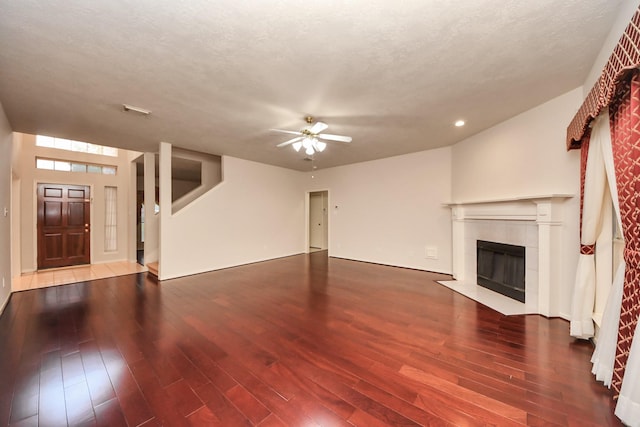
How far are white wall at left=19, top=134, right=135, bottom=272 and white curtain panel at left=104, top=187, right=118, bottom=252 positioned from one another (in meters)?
0.08

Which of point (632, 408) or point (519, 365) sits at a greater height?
point (632, 408)

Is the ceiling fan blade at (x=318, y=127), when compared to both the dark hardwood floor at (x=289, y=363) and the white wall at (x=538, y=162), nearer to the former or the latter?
the dark hardwood floor at (x=289, y=363)

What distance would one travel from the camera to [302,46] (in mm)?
1878

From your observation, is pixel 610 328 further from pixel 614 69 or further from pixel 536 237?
pixel 614 69

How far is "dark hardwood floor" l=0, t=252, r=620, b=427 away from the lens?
147cm

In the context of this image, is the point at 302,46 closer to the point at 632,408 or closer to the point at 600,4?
the point at 600,4

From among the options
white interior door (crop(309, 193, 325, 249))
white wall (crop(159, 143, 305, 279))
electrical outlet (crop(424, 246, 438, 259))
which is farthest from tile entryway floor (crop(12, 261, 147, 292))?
electrical outlet (crop(424, 246, 438, 259))

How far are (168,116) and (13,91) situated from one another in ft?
4.74

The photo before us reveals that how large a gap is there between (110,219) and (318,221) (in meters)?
6.07

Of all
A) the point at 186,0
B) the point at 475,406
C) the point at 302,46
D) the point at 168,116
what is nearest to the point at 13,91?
the point at 168,116

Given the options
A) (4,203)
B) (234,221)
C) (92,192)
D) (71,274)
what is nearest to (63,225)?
(92,192)

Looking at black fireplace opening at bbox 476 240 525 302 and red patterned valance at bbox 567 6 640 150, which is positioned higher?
red patterned valance at bbox 567 6 640 150

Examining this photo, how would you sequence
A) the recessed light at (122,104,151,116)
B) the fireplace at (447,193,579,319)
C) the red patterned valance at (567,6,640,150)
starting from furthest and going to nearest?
the recessed light at (122,104,151,116)
the fireplace at (447,193,579,319)
the red patterned valance at (567,6,640,150)

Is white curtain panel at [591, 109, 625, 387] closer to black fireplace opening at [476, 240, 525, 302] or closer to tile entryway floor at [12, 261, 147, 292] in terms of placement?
black fireplace opening at [476, 240, 525, 302]
